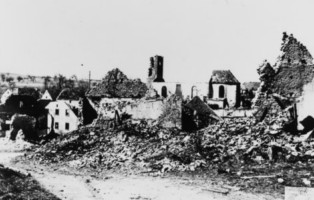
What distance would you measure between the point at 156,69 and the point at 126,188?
1244 inches

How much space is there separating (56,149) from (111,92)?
14209 millimetres

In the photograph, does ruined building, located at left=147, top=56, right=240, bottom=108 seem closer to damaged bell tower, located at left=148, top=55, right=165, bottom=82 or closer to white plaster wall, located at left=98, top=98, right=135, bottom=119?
damaged bell tower, located at left=148, top=55, right=165, bottom=82

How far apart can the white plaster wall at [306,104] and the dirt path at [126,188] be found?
415 inches

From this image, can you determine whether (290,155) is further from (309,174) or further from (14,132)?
(14,132)

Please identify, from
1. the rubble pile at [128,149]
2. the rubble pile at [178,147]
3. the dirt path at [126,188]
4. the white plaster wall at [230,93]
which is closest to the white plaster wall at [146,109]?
the rubble pile at [178,147]

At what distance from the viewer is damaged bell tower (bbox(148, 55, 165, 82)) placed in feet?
158

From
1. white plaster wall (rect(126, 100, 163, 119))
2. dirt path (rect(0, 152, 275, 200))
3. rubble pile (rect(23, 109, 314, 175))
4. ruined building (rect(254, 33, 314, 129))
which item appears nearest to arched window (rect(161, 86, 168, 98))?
white plaster wall (rect(126, 100, 163, 119))

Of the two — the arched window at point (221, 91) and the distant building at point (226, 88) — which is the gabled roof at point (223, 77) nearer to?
the distant building at point (226, 88)

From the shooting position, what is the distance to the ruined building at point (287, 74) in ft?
86.0

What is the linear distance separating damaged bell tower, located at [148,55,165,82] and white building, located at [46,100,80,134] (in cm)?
1301

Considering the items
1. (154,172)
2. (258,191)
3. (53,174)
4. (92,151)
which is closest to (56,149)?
(92,151)

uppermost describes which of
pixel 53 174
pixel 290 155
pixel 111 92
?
pixel 111 92

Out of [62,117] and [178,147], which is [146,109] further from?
[62,117]

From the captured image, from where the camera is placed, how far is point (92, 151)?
25719mm
